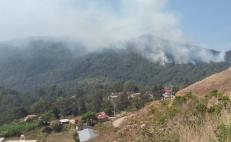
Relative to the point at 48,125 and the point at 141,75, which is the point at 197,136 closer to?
the point at 48,125

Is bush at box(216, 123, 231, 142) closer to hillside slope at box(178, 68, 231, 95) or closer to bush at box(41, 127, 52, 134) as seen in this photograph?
hillside slope at box(178, 68, 231, 95)

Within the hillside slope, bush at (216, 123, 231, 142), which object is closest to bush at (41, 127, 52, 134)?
the hillside slope

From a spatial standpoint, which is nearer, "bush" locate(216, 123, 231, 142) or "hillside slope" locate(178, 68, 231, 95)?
"bush" locate(216, 123, 231, 142)

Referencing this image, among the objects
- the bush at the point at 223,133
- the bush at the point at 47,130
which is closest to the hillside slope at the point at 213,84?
the bush at the point at 223,133

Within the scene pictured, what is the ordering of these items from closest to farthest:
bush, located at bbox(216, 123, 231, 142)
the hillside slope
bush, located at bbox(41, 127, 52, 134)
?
1. bush, located at bbox(216, 123, 231, 142)
2. the hillside slope
3. bush, located at bbox(41, 127, 52, 134)

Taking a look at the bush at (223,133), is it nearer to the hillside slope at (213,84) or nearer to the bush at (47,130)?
the hillside slope at (213,84)

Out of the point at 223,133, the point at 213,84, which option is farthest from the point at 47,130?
the point at 223,133

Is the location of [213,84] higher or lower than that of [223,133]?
lower

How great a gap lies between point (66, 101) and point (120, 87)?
22.2m

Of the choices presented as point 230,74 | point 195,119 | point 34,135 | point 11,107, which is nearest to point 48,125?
point 34,135

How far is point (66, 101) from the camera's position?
8669cm

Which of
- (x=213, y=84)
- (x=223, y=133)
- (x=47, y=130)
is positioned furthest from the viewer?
(x=47, y=130)

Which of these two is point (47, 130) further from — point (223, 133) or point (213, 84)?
point (223, 133)

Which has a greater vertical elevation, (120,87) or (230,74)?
(230,74)
